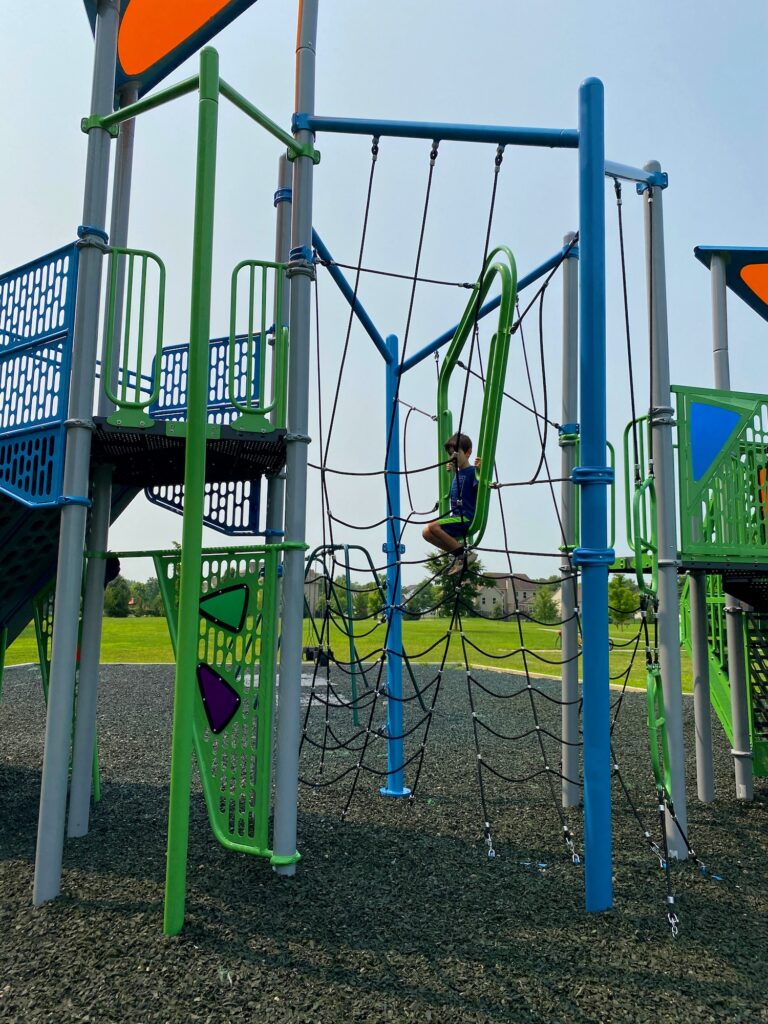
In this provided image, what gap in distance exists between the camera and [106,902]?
138 inches

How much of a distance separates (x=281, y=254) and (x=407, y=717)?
6424mm

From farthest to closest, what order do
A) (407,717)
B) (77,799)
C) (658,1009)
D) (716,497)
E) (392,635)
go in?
(407,717)
(392,635)
(716,497)
(77,799)
(658,1009)

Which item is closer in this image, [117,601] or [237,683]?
[237,683]

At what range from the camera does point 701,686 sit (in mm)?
5391

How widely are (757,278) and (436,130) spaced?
146 inches

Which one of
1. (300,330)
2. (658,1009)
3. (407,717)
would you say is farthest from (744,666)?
(407,717)

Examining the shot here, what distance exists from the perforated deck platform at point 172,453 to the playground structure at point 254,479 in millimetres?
17

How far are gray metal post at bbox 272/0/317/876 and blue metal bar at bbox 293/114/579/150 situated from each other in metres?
0.10

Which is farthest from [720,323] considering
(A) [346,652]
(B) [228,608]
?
(A) [346,652]

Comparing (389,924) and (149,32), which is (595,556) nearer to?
(389,924)

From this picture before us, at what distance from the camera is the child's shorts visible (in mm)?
4527

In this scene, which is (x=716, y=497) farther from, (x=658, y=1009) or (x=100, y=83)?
(x=100, y=83)

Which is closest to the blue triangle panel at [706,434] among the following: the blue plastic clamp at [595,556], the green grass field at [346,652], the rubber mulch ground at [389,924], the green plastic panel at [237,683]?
the blue plastic clamp at [595,556]

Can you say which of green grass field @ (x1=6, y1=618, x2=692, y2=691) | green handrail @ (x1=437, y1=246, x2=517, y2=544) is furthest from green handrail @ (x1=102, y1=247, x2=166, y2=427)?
green grass field @ (x1=6, y1=618, x2=692, y2=691)
